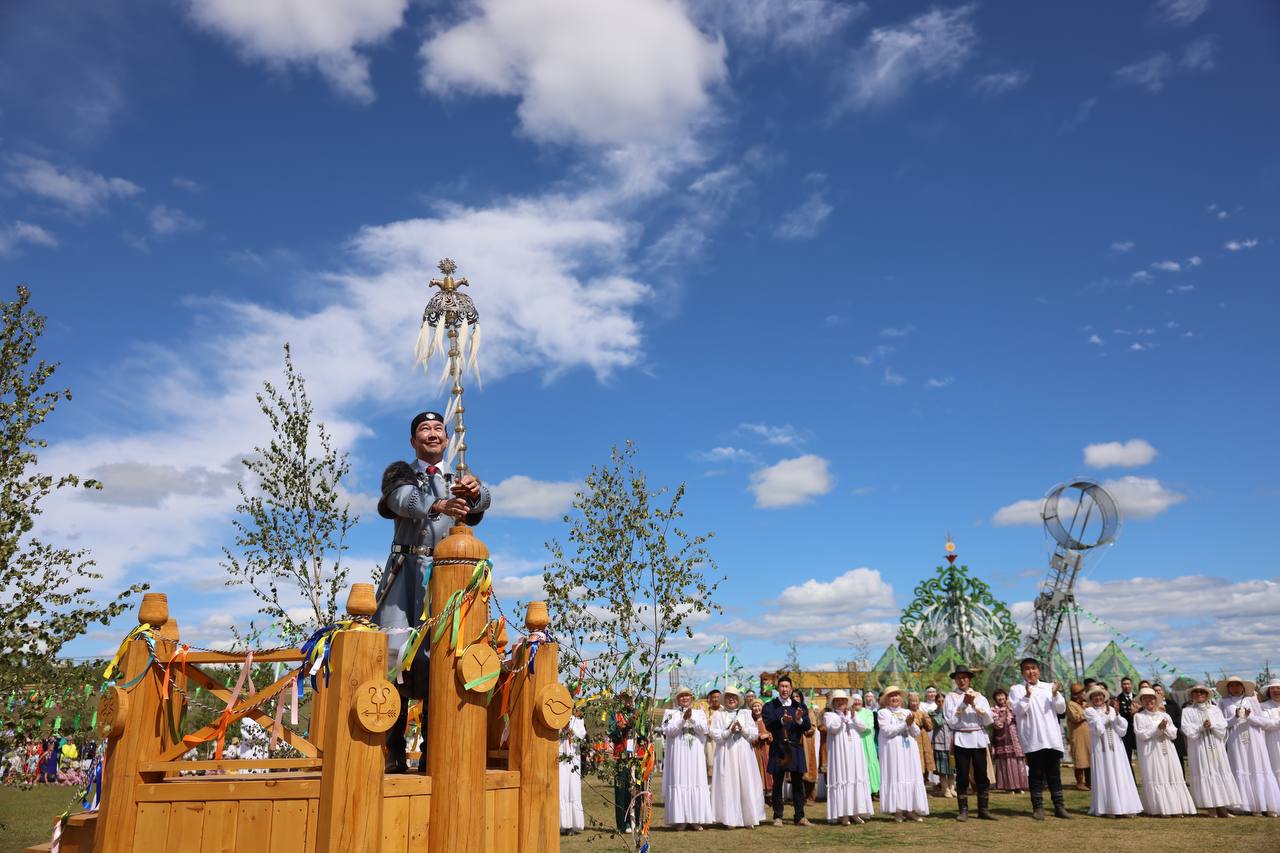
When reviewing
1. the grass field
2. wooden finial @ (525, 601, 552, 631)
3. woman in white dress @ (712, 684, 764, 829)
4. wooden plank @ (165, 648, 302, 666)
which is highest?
wooden finial @ (525, 601, 552, 631)

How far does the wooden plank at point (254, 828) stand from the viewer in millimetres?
4191

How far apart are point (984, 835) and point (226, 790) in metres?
11.3

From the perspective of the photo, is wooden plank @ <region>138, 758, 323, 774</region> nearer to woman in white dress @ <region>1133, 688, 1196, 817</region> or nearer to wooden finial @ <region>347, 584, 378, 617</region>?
wooden finial @ <region>347, 584, 378, 617</region>

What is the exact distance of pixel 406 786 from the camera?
14.2 feet

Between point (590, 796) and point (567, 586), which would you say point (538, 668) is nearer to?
point (567, 586)

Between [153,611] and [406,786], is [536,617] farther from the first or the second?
[153,611]

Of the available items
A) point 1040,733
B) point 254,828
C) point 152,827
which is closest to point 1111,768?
point 1040,733

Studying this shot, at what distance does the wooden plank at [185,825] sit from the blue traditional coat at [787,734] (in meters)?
12.1

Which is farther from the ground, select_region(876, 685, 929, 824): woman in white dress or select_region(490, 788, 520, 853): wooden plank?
select_region(490, 788, 520, 853): wooden plank

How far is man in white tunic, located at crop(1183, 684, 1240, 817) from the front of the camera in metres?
14.2

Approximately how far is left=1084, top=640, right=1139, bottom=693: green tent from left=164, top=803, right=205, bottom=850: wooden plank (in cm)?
3196

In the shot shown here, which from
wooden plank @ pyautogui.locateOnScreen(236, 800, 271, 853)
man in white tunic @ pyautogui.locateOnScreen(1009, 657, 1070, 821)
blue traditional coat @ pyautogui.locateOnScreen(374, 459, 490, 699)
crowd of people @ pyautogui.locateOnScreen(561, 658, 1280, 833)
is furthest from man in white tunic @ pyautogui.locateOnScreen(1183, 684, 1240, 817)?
wooden plank @ pyautogui.locateOnScreen(236, 800, 271, 853)

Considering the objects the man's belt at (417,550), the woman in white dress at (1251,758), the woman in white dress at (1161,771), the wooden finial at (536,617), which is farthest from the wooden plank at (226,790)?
the woman in white dress at (1251,758)

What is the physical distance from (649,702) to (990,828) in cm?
657
